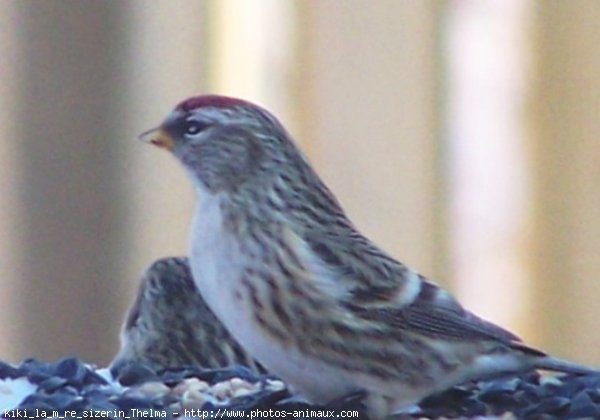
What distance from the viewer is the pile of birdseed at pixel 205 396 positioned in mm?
1854

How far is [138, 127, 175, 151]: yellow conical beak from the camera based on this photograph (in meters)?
2.06

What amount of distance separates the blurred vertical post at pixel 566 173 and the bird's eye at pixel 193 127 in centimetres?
81

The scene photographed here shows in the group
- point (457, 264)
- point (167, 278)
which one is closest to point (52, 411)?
point (167, 278)

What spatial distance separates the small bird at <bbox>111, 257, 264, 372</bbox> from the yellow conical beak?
1.02 feet

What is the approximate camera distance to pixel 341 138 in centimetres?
279

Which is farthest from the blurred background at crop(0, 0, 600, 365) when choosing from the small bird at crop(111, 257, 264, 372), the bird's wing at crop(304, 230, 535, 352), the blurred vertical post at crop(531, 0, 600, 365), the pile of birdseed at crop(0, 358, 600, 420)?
the bird's wing at crop(304, 230, 535, 352)

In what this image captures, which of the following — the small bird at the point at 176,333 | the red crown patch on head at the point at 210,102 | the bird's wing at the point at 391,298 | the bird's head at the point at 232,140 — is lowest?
the small bird at the point at 176,333

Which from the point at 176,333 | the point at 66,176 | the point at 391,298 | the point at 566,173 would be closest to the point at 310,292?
the point at 391,298

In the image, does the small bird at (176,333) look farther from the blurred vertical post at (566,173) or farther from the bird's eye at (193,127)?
the blurred vertical post at (566,173)

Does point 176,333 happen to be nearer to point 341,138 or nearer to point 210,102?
point 210,102

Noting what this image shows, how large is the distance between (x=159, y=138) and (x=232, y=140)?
0.09m

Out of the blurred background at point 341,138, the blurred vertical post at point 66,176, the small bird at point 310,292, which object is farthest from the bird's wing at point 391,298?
the blurred vertical post at point 66,176

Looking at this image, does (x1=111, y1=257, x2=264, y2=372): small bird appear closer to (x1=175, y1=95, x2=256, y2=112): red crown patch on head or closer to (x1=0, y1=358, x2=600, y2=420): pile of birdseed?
(x1=0, y1=358, x2=600, y2=420): pile of birdseed

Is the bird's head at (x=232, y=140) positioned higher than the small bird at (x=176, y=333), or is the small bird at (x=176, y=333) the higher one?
the bird's head at (x=232, y=140)
